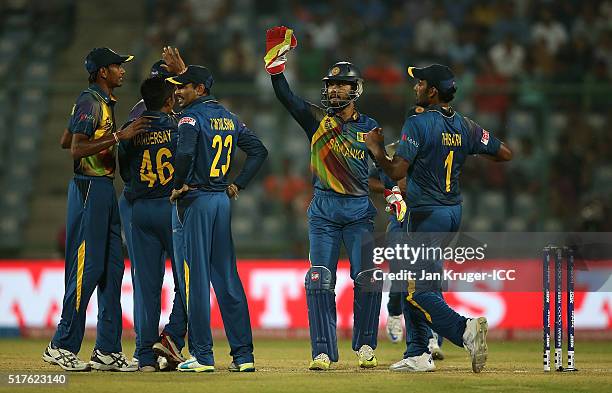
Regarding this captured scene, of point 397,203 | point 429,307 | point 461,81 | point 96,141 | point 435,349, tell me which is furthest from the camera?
point 461,81

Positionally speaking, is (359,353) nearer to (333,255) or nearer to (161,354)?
(333,255)

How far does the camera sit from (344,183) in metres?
9.82

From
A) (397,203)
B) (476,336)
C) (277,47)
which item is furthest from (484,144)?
(277,47)

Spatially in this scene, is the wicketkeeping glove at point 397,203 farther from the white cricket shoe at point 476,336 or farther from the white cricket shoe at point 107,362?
the white cricket shoe at point 107,362

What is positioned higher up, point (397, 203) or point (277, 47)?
point (277, 47)

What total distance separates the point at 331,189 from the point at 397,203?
2.12 feet

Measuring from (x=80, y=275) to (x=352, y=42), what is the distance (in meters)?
9.58

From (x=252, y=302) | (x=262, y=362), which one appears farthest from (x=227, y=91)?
(x=262, y=362)

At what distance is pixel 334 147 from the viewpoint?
982 centimetres

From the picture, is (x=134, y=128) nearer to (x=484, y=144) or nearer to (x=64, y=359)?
(x=64, y=359)

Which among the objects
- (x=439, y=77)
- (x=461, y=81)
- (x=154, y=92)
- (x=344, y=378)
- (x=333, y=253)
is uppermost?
(x=461, y=81)

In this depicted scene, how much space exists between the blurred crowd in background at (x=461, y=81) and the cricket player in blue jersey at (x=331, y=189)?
534cm

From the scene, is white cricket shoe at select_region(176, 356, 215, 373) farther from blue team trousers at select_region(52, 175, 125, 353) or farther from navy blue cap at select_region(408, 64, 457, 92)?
navy blue cap at select_region(408, 64, 457, 92)

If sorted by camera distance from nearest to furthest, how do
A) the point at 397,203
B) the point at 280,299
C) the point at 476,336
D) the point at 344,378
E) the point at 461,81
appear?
the point at 476,336 → the point at 344,378 → the point at 397,203 → the point at 280,299 → the point at 461,81
